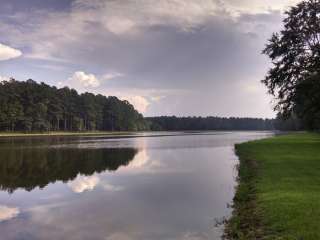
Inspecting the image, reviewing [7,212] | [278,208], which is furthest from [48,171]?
[278,208]

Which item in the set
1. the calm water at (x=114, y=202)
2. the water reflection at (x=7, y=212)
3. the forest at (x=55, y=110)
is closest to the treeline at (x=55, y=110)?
the forest at (x=55, y=110)

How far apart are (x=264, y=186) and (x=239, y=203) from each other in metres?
2.16

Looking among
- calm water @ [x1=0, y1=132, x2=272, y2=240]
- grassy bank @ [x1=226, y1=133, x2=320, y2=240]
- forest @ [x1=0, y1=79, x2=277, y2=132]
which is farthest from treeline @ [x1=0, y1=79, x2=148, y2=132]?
grassy bank @ [x1=226, y1=133, x2=320, y2=240]

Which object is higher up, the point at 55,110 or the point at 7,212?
the point at 55,110

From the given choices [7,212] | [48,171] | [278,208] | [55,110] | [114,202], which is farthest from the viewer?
[55,110]

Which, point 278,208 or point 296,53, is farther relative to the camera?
point 296,53

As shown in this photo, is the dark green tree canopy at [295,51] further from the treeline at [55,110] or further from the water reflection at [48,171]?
the treeline at [55,110]

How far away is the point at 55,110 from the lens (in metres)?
124

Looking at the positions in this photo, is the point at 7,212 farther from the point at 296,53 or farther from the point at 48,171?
the point at 296,53

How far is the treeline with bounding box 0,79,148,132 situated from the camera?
109 meters

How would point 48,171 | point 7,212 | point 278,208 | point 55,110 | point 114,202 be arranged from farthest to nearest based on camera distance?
1. point 55,110
2. point 48,171
3. point 114,202
4. point 7,212
5. point 278,208

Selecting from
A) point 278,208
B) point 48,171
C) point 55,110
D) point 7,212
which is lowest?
point 7,212

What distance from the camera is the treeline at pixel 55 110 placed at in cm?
10888

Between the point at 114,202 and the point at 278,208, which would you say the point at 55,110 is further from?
the point at 278,208
